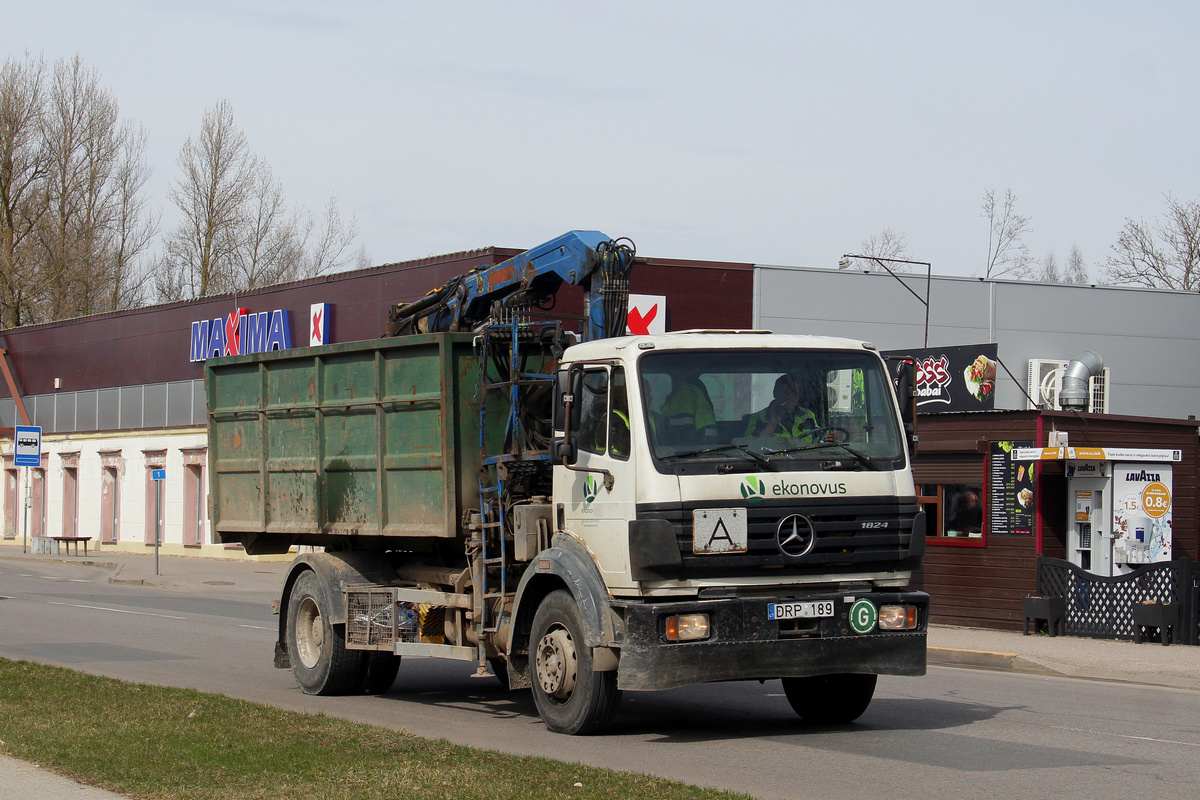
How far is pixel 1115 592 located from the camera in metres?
17.9

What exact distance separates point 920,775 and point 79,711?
20.3 feet

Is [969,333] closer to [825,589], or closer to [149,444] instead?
[149,444]

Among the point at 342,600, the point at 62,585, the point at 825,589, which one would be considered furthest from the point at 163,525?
the point at 825,589

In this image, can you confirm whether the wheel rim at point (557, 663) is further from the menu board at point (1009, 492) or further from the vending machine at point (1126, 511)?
the menu board at point (1009, 492)

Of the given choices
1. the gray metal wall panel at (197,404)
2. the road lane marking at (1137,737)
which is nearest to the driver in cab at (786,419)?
the road lane marking at (1137,737)

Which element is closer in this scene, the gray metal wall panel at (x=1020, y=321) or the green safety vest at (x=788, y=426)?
the green safety vest at (x=788, y=426)

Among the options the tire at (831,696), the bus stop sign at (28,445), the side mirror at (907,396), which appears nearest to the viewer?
the side mirror at (907,396)

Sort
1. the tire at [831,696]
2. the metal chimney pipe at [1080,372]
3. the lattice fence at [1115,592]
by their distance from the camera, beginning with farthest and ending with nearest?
1. the metal chimney pipe at [1080,372]
2. the lattice fence at [1115,592]
3. the tire at [831,696]

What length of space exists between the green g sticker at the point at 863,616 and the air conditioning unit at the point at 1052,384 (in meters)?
26.4

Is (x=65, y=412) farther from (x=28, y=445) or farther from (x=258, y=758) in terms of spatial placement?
(x=258, y=758)

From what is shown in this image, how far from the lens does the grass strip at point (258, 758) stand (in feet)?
24.1

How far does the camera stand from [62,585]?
29.4 meters

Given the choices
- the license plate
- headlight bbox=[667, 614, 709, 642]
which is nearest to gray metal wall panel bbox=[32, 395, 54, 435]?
headlight bbox=[667, 614, 709, 642]

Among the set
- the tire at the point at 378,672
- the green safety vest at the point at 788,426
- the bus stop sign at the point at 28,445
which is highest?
the green safety vest at the point at 788,426
